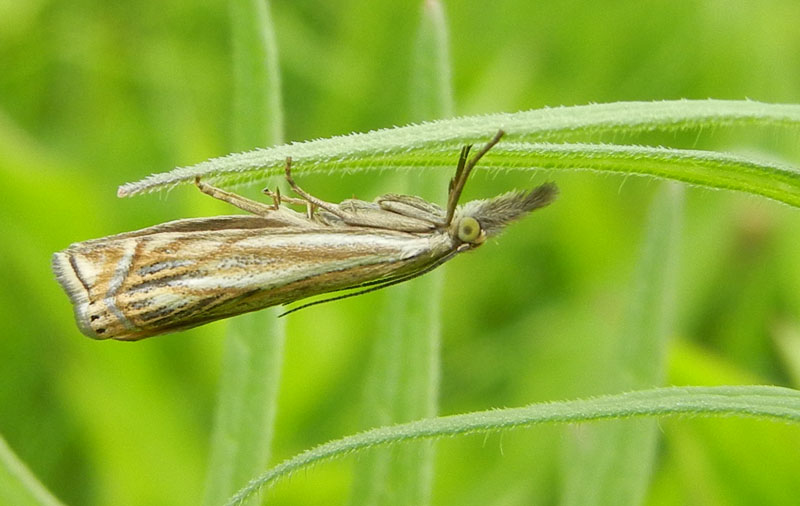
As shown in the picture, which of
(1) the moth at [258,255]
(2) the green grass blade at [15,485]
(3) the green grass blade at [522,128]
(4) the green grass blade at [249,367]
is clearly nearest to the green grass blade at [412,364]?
(1) the moth at [258,255]

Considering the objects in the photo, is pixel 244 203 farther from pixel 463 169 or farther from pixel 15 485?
pixel 15 485

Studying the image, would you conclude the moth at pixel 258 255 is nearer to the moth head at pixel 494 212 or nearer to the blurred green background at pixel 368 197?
the moth head at pixel 494 212

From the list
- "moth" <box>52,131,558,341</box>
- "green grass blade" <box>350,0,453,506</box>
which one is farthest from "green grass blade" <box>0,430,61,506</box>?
"green grass blade" <box>350,0,453,506</box>

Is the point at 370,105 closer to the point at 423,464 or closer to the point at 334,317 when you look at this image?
the point at 334,317

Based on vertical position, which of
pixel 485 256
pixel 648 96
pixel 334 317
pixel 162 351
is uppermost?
pixel 648 96

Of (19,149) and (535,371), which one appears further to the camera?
(535,371)

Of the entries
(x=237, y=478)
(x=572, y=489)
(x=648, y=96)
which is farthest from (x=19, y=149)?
(x=648, y=96)
